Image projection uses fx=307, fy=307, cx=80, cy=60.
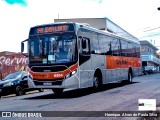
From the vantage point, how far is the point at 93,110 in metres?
10.0

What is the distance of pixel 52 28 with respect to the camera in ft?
49.1

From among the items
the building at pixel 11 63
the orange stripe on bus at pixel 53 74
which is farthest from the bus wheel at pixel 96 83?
the building at pixel 11 63

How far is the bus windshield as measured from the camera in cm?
1423

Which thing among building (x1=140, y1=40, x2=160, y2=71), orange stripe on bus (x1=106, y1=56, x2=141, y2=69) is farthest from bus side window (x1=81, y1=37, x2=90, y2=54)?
building (x1=140, y1=40, x2=160, y2=71)

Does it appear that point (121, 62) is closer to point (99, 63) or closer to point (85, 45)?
point (99, 63)

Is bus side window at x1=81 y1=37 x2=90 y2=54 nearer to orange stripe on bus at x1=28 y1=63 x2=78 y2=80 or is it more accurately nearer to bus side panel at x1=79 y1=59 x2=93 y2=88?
bus side panel at x1=79 y1=59 x2=93 y2=88

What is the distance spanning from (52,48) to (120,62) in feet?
26.7

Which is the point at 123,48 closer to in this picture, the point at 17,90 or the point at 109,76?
the point at 109,76

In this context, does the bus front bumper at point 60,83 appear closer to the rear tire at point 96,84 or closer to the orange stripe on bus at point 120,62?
the rear tire at point 96,84

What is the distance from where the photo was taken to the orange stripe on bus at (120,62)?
19047 millimetres

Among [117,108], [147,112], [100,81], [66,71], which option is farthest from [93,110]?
[100,81]

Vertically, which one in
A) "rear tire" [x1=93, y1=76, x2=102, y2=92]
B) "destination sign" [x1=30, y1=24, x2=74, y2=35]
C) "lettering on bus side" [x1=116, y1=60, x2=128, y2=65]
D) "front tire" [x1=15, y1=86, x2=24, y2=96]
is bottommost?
"front tire" [x1=15, y1=86, x2=24, y2=96]

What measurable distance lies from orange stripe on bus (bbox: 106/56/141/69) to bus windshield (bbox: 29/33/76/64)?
4.87 m

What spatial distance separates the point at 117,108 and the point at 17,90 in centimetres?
954
